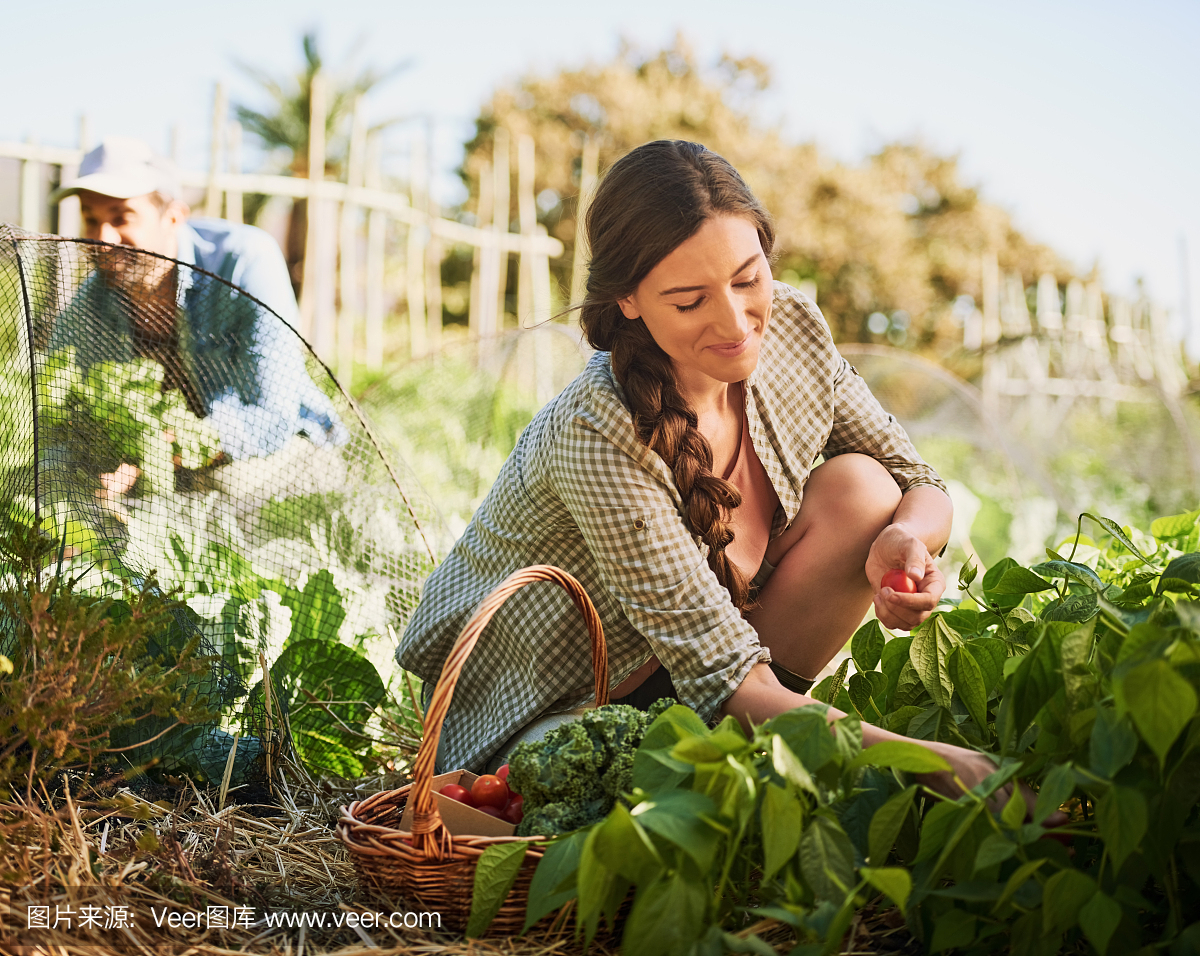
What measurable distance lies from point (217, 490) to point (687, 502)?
38.7 inches

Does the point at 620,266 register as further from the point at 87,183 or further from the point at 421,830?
the point at 87,183

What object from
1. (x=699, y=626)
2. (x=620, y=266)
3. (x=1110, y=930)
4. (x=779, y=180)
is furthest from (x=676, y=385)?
(x=779, y=180)

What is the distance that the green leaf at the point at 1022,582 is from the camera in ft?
4.36

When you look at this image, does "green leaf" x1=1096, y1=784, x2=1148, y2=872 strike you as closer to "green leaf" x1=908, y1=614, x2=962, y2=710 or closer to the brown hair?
A: "green leaf" x1=908, y1=614, x2=962, y2=710

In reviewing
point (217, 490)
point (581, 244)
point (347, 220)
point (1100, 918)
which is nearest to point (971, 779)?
point (1100, 918)

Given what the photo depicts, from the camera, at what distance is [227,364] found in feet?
6.72

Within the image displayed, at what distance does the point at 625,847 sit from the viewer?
0.91 metres

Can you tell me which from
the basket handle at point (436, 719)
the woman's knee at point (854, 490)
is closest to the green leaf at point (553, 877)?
the basket handle at point (436, 719)

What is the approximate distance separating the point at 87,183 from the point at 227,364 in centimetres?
84

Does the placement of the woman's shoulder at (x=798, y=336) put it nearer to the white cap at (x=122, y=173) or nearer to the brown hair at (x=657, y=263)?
the brown hair at (x=657, y=263)

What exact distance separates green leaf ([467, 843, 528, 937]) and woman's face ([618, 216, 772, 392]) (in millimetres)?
744

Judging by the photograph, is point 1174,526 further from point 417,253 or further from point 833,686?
point 417,253

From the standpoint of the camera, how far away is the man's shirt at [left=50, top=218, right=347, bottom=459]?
1904 millimetres

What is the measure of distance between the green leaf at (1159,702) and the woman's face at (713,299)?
0.75m
